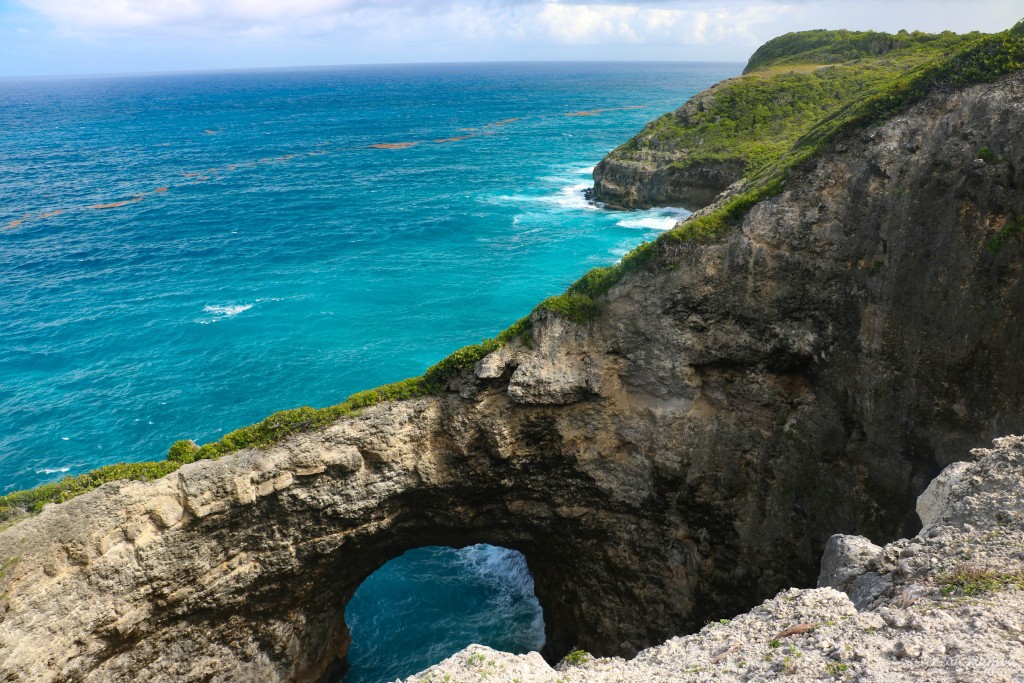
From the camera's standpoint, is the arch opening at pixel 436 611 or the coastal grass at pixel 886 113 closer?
the coastal grass at pixel 886 113

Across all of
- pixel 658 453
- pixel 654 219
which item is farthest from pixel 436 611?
pixel 654 219

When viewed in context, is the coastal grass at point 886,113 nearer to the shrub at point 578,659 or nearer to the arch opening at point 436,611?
the shrub at point 578,659

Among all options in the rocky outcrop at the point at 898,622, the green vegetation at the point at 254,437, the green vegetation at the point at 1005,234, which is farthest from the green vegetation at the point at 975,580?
the green vegetation at the point at 254,437

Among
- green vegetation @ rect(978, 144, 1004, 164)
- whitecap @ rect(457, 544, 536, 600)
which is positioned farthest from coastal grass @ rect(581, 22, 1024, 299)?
whitecap @ rect(457, 544, 536, 600)

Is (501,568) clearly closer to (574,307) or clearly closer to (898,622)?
(574,307)

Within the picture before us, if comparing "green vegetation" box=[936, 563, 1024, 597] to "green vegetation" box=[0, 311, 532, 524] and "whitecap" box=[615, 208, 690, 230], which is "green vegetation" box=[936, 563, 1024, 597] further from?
"whitecap" box=[615, 208, 690, 230]

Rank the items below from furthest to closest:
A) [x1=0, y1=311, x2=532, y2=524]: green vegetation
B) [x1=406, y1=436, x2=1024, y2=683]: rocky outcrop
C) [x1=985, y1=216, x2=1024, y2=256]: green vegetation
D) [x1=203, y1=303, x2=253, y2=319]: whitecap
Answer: [x1=203, y1=303, x2=253, y2=319]: whitecap
[x1=0, y1=311, x2=532, y2=524]: green vegetation
[x1=985, y1=216, x2=1024, y2=256]: green vegetation
[x1=406, y1=436, x2=1024, y2=683]: rocky outcrop
